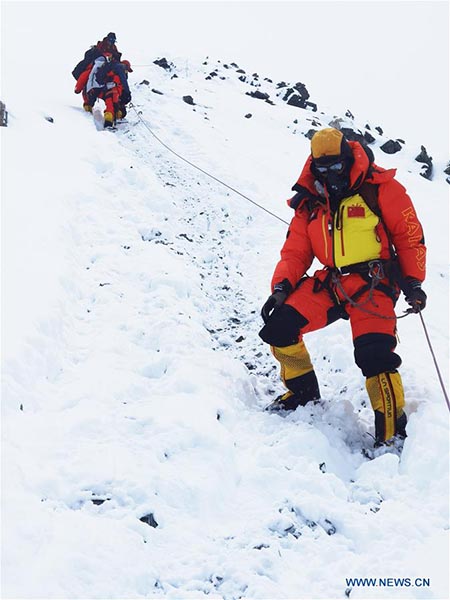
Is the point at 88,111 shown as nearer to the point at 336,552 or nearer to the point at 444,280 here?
the point at 444,280

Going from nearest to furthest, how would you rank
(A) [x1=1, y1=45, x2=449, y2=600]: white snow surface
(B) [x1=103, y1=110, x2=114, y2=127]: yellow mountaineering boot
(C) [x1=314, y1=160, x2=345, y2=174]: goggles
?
(A) [x1=1, y1=45, x2=449, y2=600]: white snow surface → (C) [x1=314, y1=160, x2=345, y2=174]: goggles → (B) [x1=103, y1=110, x2=114, y2=127]: yellow mountaineering boot

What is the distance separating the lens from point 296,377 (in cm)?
453

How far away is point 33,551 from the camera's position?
2.64m

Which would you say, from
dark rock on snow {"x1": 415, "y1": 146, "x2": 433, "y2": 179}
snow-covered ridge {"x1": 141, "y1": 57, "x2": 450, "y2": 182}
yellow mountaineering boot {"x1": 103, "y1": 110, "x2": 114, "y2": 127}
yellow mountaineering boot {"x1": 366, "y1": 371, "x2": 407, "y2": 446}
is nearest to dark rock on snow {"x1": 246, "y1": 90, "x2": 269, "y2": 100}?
snow-covered ridge {"x1": 141, "y1": 57, "x2": 450, "y2": 182}

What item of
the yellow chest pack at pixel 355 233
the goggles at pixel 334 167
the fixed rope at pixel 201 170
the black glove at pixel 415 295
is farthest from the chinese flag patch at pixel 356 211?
the fixed rope at pixel 201 170

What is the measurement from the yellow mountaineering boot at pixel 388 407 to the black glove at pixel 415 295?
1.65ft

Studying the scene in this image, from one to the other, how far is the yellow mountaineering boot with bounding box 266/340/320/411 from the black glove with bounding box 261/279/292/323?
30 centimetres

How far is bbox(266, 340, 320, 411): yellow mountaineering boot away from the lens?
4.50 m

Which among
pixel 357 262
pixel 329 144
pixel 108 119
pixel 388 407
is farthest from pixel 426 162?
pixel 388 407

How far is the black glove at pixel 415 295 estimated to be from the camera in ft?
13.4

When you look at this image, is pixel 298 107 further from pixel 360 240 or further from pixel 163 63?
pixel 360 240

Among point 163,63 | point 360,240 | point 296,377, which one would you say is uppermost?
point 360,240

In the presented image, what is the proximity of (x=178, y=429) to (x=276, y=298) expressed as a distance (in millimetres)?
1295

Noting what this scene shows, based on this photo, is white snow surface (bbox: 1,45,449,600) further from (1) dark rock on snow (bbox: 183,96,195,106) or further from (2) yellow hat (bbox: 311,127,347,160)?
(1) dark rock on snow (bbox: 183,96,195,106)
